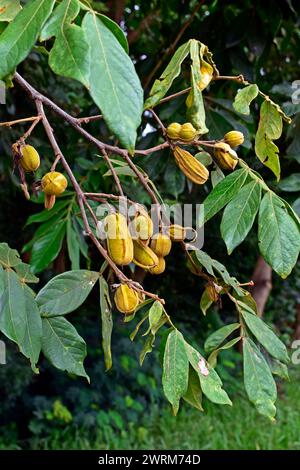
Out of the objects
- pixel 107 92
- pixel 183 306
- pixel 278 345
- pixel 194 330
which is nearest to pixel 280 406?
A: pixel 194 330

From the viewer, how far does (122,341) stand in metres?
2.73

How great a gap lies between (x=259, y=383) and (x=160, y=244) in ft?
0.52

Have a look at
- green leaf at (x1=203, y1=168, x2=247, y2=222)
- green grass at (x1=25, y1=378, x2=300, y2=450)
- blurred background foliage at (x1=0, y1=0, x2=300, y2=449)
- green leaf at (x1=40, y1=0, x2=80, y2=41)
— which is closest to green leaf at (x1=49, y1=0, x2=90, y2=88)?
green leaf at (x1=40, y1=0, x2=80, y2=41)

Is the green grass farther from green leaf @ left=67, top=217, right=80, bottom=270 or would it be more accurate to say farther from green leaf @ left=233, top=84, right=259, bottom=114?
green leaf @ left=233, top=84, right=259, bottom=114

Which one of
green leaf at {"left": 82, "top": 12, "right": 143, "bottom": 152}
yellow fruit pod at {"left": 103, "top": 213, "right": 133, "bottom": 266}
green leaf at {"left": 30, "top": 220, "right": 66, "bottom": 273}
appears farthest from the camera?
green leaf at {"left": 30, "top": 220, "right": 66, "bottom": 273}

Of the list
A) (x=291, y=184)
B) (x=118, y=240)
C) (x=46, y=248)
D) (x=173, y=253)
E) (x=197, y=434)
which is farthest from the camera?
(x=173, y=253)

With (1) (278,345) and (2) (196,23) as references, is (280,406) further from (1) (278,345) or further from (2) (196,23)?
(1) (278,345)

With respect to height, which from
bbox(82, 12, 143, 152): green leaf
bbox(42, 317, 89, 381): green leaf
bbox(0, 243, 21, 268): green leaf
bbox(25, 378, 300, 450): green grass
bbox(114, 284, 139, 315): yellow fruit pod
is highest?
bbox(82, 12, 143, 152): green leaf

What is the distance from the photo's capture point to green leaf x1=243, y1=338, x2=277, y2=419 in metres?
0.55

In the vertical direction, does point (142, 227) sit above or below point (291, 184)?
above

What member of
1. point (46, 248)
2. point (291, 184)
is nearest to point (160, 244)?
point (291, 184)

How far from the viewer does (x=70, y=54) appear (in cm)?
40

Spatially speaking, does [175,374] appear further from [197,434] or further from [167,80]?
[197,434]

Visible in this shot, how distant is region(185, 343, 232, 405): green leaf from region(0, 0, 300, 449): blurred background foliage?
0.46 m
